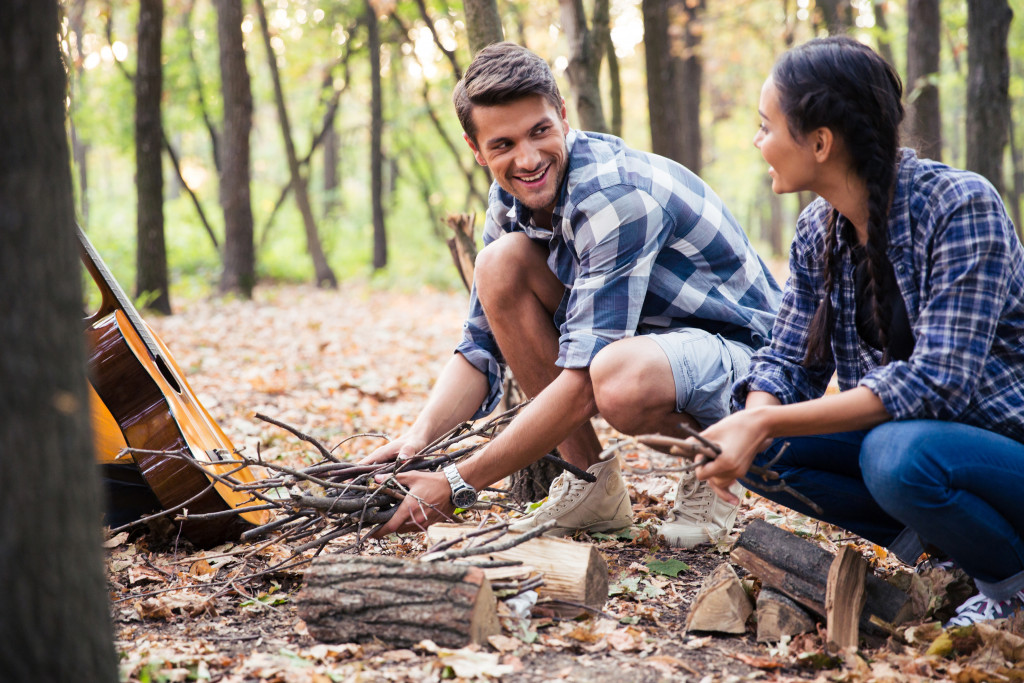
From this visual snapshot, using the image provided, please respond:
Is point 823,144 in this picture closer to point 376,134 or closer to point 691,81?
point 691,81

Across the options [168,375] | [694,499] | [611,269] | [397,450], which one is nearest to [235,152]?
[168,375]

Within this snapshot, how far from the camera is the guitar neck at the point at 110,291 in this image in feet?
10.1

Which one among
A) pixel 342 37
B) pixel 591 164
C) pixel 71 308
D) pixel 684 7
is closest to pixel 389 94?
pixel 342 37

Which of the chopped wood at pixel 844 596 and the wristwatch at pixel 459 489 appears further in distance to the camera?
the wristwatch at pixel 459 489

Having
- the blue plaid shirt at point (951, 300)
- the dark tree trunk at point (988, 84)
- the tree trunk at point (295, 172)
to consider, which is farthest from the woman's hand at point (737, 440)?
the tree trunk at point (295, 172)

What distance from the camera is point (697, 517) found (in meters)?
2.88

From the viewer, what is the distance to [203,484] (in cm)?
276

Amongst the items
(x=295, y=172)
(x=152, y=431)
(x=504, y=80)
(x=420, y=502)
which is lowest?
(x=420, y=502)

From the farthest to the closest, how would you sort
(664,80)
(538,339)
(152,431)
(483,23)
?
1. (664,80)
2. (483,23)
3. (538,339)
4. (152,431)

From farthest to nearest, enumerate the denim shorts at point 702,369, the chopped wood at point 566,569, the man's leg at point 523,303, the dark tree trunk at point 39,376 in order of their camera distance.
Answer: the man's leg at point 523,303, the denim shorts at point 702,369, the chopped wood at point 566,569, the dark tree trunk at point 39,376

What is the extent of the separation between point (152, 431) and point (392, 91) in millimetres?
17642

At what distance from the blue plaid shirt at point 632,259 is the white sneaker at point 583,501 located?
1.56ft

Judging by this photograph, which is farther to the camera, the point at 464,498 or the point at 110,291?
the point at 110,291

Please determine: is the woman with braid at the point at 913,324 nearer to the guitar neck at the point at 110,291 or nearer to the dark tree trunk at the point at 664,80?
the guitar neck at the point at 110,291
